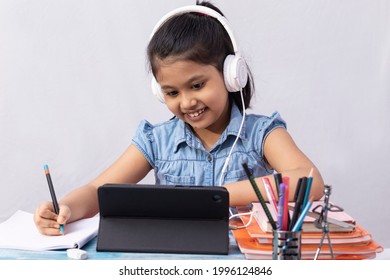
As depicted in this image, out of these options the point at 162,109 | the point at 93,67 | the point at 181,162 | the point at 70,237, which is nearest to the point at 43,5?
the point at 93,67

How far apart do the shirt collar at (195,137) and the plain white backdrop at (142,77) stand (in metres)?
0.63

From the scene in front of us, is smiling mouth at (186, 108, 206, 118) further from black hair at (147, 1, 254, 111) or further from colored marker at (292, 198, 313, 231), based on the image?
colored marker at (292, 198, 313, 231)

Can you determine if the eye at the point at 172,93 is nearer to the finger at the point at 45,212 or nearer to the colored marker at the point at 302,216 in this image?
the finger at the point at 45,212

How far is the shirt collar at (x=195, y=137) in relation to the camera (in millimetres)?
1392

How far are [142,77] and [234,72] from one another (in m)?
0.85

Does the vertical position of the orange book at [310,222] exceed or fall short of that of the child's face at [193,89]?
it falls short

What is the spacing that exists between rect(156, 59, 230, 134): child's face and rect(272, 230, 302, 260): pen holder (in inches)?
22.0

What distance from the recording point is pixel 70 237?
0.96 metres

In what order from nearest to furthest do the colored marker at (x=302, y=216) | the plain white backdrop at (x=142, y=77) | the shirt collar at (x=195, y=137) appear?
the colored marker at (x=302, y=216) → the shirt collar at (x=195, y=137) → the plain white backdrop at (x=142, y=77)

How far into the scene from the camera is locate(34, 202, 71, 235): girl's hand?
3.26 ft

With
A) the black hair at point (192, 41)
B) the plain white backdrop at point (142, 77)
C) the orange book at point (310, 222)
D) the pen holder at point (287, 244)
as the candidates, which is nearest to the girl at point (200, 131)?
the black hair at point (192, 41)

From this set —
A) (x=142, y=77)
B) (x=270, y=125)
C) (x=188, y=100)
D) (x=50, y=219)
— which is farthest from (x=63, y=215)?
(x=142, y=77)

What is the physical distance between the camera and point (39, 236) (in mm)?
985

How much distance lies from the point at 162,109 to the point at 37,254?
1.20m
